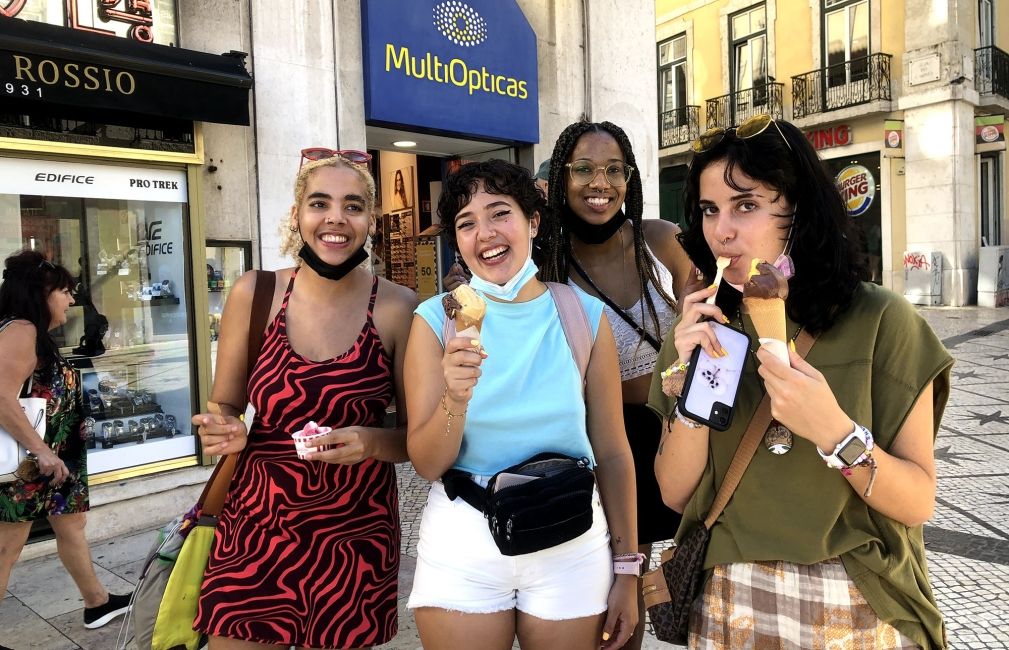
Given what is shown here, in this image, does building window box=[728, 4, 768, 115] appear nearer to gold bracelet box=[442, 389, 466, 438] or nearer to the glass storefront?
the glass storefront

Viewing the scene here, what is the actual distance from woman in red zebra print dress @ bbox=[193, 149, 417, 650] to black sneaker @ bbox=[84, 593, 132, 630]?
7.73 feet

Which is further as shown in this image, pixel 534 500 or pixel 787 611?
pixel 534 500

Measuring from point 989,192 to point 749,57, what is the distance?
28.7 feet

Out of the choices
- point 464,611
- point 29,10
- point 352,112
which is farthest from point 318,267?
point 352,112

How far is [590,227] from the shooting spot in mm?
2889

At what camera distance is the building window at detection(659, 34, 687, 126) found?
2703cm

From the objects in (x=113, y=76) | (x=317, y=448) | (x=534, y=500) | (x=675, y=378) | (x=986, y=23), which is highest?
(x=986, y=23)

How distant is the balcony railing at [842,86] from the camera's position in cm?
2106

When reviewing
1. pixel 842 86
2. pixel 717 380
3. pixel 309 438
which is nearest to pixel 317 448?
pixel 309 438

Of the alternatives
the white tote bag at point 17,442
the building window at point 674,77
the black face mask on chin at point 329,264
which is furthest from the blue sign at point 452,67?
the building window at point 674,77

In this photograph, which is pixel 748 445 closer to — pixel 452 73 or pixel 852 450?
pixel 852 450

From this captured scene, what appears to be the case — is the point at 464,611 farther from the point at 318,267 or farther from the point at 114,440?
the point at 114,440

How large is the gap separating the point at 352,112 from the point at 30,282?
12.3 ft

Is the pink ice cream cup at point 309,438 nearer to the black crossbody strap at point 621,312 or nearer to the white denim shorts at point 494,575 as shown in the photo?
the white denim shorts at point 494,575
